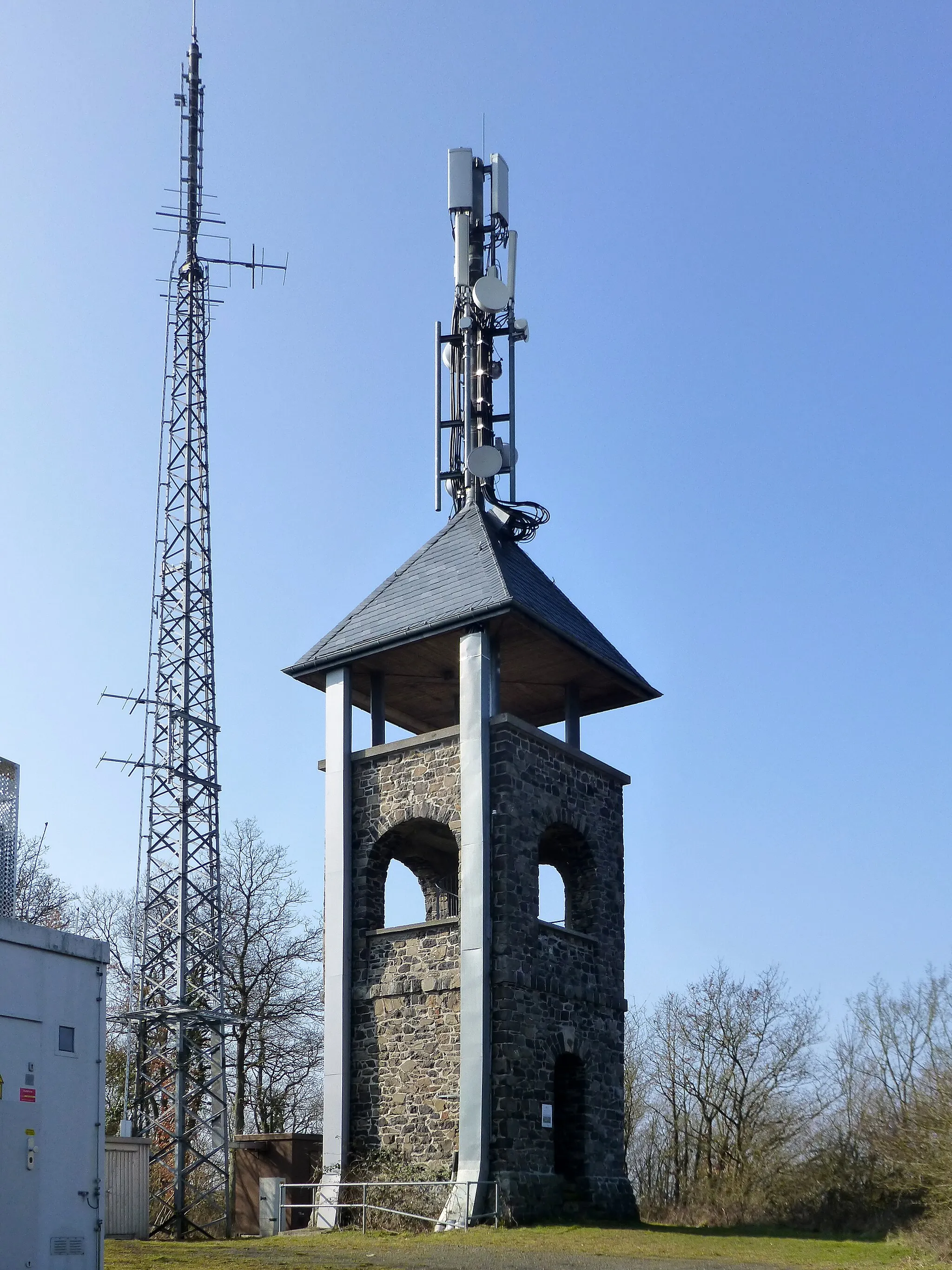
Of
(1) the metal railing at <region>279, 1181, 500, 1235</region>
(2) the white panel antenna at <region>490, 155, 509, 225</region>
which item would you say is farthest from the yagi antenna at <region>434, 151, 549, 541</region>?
(1) the metal railing at <region>279, 1181, 500, 1235</region>

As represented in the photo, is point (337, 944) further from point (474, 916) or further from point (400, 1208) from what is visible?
point (400, 1208)

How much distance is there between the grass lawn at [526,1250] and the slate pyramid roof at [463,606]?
8515 millimetres

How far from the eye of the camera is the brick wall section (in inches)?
771

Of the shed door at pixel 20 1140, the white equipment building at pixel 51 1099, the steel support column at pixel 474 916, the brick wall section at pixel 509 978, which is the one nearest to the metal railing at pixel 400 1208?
the steel support column at pixel 474 916

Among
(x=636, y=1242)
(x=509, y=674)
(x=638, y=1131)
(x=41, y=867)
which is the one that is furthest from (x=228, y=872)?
(x=636, y=1242)

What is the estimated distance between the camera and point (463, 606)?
21.5m

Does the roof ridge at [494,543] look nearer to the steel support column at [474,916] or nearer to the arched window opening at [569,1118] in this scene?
the steel support column at [474,916]

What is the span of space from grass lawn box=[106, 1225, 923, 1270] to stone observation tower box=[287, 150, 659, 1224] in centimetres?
137

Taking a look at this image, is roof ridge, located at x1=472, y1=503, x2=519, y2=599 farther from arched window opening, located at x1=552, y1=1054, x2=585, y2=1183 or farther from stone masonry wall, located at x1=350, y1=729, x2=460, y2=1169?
arched window opening, located at x1=552, y1=1054, x2=585, y2=1183

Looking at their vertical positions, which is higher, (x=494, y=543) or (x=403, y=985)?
(x=494, y=543)

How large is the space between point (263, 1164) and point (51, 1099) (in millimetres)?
15719

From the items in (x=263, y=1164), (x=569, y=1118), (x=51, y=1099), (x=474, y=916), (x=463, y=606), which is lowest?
(x=263, y=1164)

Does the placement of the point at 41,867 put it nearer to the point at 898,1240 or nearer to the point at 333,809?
the point at 333,809

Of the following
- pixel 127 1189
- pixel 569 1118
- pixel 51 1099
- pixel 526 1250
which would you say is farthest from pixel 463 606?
pixel 51 1099
